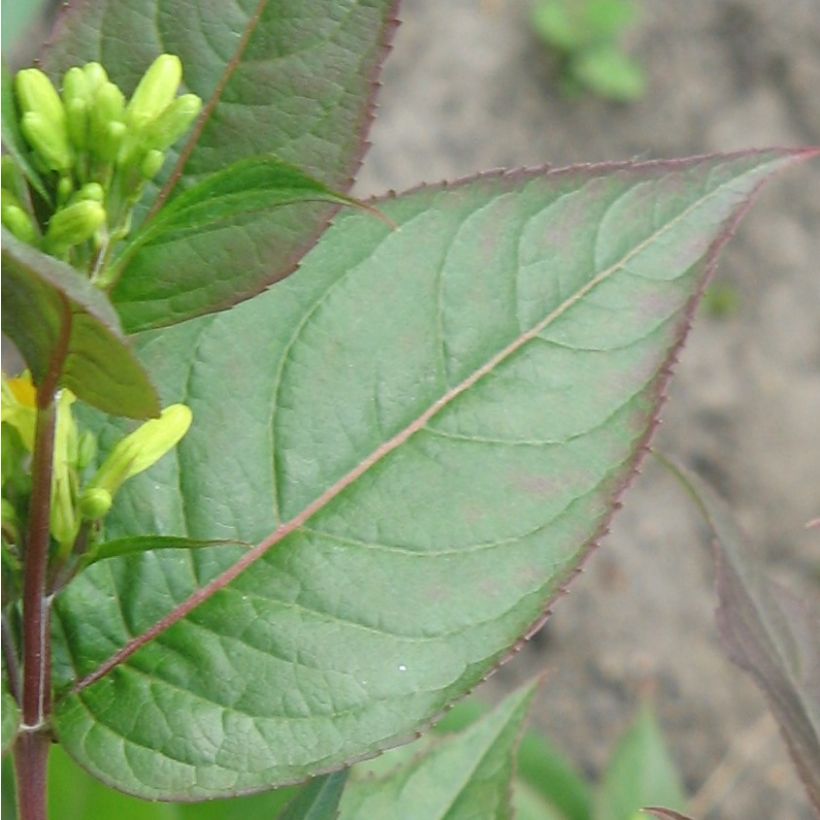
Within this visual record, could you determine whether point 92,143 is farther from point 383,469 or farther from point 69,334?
point 383,469

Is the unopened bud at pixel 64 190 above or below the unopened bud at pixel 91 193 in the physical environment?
below

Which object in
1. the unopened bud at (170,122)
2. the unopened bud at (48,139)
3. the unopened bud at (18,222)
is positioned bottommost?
the unopened bud at (18,222)

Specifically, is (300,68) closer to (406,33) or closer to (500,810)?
(500,810)

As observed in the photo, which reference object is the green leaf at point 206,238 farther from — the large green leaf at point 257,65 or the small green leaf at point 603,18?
the small green leaf at point 603,18

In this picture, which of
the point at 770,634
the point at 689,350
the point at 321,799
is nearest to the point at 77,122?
the point at 321,799

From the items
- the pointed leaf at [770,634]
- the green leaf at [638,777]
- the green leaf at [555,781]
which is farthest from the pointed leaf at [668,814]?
the green leaf at [555,781]

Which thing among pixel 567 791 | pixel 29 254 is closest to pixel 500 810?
pixel 29 254
